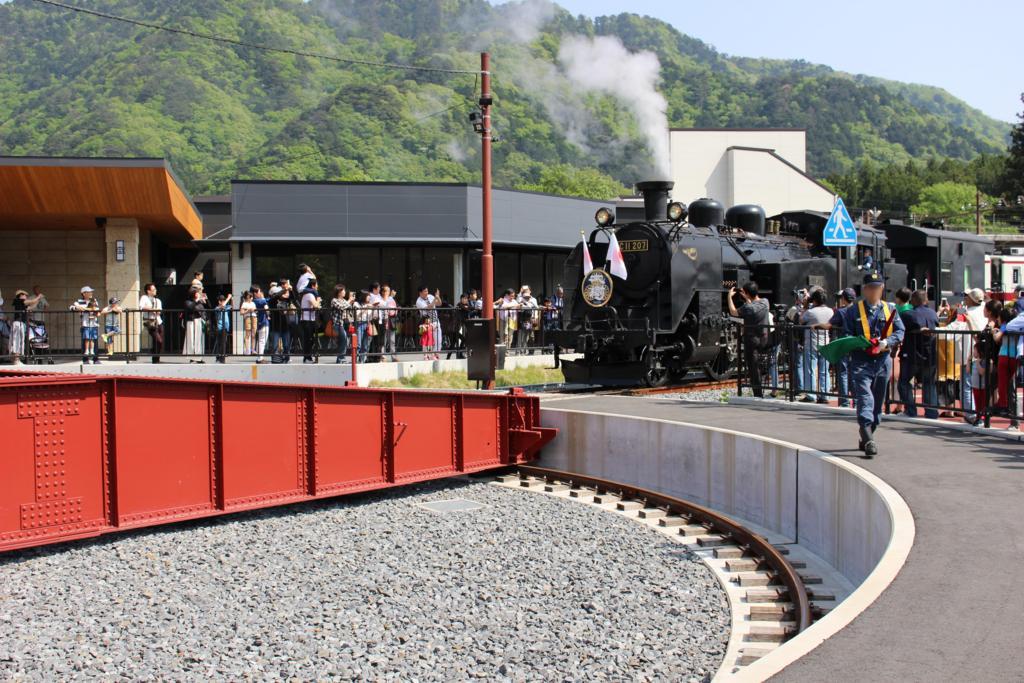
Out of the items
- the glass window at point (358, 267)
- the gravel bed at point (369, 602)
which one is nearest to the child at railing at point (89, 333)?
the glass window at point (358, 267)

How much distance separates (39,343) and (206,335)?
3.27 meters

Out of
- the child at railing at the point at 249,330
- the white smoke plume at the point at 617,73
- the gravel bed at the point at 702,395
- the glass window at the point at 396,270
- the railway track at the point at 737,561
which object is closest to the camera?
the railway track at the point at 737,561

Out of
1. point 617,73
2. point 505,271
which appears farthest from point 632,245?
point 617,73

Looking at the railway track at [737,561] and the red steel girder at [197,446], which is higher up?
the red steel girder at [197,446]

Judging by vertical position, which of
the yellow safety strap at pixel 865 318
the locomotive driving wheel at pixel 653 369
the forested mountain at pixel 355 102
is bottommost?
the locomotive driving wheel at pixel 653 369

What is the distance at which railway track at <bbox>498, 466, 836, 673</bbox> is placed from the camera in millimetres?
6938

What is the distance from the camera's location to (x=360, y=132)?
124 meters

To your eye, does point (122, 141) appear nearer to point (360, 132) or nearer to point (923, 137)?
point (360, 132)

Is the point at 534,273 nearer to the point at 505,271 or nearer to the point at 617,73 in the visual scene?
the point at 505,271

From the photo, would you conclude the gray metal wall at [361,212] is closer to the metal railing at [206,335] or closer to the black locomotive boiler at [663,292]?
the metal railing at [206,335]

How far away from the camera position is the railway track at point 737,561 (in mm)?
6938

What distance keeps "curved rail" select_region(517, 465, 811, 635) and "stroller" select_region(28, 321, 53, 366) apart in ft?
37.1

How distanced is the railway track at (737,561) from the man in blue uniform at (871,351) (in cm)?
155

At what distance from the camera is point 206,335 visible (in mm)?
20500
